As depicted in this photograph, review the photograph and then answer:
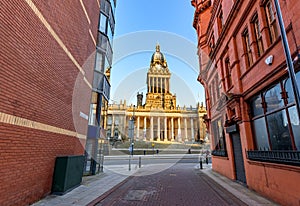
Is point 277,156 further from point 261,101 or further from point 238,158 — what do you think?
point 238,158

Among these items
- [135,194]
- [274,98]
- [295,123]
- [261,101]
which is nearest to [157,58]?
[261,101]

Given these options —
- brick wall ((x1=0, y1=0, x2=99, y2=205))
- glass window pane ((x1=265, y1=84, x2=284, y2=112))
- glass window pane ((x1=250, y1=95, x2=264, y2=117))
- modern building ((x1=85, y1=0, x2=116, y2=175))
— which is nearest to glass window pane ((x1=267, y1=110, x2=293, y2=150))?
glass window pane ((x1=265, y1=84, x2=284, y2=112))

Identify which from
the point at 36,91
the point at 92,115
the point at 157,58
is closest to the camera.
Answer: the point at 36,91

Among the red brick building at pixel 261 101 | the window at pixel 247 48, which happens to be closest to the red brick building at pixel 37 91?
the red brick building at pixel 261 101

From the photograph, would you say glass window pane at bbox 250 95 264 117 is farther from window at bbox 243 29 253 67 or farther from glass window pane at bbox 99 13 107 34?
glass window pane at bbox 99 13 107 34

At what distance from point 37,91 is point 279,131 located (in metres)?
9.13

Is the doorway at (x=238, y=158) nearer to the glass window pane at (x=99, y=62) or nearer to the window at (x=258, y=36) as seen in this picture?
the window at (x=258, y=36)

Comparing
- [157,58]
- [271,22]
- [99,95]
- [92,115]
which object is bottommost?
[92,115]

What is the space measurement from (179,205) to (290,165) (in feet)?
12.8

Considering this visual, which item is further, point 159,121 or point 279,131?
point 159,121

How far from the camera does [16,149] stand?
5281 mm

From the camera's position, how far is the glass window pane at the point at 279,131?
610 cm

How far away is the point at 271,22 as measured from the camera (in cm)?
682

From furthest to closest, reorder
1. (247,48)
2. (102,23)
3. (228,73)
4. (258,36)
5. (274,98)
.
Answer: (102,23) → (228,73) → (247,48) → (258,36) → (274,98)
